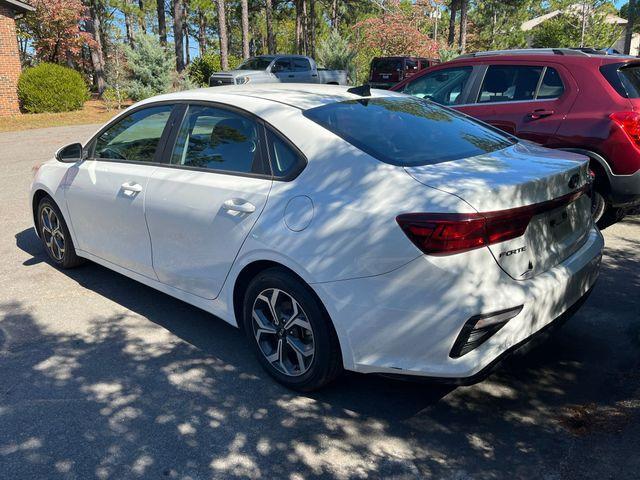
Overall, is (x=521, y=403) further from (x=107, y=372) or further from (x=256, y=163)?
(x=107, y=372)

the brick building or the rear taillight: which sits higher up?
the brick building

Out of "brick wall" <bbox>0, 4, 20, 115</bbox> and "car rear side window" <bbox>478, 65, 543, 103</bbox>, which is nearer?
"car rear side window" <bbox>478, 65, 543, 103</bbox>

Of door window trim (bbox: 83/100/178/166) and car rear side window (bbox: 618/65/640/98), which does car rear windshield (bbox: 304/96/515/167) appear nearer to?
door window trim (bbox: 83/100/178/166)

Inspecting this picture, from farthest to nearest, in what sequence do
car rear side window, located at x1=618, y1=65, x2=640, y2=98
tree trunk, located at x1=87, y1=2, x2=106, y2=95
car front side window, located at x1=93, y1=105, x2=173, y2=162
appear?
tree trunk, located at x1=87, y1=2, x2=106, y2=95, car rear side window, located at x1=618, y1=65, x2=640, y2=98, car front side window, located at x1=93, y1=105, x2=173, y2=162

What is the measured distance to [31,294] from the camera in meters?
4.91

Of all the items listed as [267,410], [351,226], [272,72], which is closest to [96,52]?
[272,72]

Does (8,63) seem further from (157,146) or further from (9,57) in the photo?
(157,146)

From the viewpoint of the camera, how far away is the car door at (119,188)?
13.7ft

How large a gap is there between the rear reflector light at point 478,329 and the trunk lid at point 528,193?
0.21m

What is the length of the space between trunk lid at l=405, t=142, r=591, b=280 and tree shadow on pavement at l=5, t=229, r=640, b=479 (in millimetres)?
591

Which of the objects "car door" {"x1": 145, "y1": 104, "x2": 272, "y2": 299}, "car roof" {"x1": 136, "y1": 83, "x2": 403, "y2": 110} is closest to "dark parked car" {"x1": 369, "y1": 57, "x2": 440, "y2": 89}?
"car roof" {"x1": 136, "y1": 83, "x2": 403, "y2": 110}

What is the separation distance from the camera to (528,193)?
2.88 metres

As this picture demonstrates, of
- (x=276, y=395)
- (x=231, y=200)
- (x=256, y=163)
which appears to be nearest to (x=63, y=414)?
(x=276, y=395)

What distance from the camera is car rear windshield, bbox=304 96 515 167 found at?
323cm
